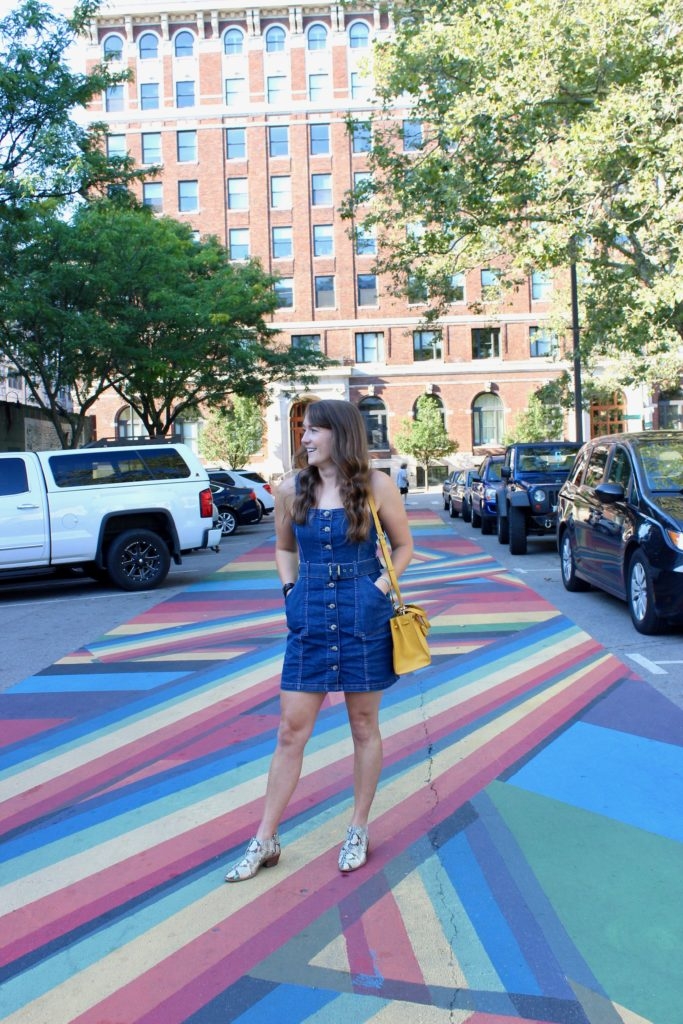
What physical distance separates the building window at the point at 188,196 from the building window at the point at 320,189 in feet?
22.0

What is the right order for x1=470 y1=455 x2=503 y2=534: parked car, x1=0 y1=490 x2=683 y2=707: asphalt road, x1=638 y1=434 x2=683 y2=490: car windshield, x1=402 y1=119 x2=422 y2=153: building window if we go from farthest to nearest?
x1=470 y1=455 x2=503 y2=534: parked car
x1=402 y1=119 x2=422 y2=153: building window
x1=638 y1=434 x2=683 y2=490: car windshield
x1=0 y1=490 x2=683 y2=707: asphalt road

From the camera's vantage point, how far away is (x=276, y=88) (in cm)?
5641

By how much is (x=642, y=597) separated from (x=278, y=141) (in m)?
53.3

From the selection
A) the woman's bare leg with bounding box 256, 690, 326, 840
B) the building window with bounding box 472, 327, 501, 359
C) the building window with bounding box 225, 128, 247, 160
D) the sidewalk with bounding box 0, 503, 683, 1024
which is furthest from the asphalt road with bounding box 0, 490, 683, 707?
the building window with bounding box 225, 128, 247, 160

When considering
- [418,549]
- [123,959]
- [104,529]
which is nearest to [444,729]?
[123,959]

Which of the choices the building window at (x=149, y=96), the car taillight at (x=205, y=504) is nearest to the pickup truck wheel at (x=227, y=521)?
the car taillight at (x=205, y=504)

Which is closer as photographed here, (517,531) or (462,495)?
(517,531)

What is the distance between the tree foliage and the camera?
64.2ft

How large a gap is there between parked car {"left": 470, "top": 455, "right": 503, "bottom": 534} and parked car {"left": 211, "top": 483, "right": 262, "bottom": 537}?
6152 mm

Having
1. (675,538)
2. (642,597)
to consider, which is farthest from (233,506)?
(675,538)

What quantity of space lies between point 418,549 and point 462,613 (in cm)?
754

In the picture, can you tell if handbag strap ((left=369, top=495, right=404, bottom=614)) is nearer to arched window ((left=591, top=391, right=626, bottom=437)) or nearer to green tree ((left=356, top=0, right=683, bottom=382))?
green tree ((left=356, top=0, right=683, bottom=382))

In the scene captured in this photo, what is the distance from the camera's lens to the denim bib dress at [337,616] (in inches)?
148

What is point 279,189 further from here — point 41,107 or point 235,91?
point 41,107
